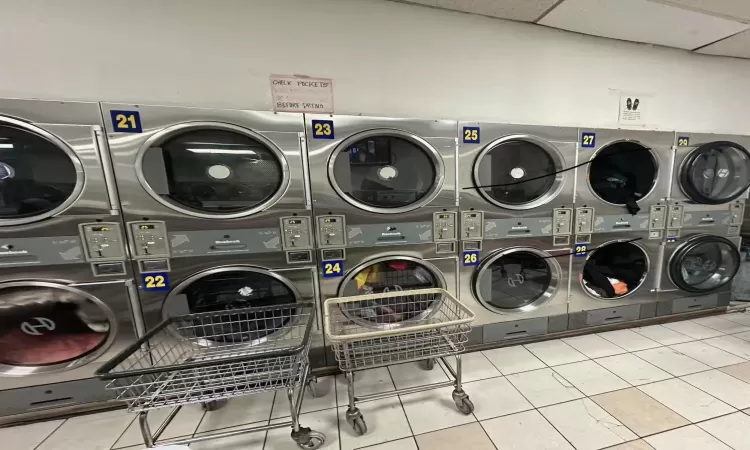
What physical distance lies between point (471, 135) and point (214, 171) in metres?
1.66

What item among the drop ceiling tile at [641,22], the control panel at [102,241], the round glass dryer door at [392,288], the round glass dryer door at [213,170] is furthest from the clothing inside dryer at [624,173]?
the control panel at [102,241]

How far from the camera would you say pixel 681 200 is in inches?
83.4

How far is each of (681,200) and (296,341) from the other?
329 cm

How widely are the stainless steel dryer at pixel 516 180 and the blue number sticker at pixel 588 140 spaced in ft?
0.26

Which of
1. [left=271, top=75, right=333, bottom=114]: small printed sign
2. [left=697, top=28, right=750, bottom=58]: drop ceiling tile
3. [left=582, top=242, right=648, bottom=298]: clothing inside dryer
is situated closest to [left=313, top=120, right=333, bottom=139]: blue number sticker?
[left=271, top=75, right=333, bottom=114]: small printed sign

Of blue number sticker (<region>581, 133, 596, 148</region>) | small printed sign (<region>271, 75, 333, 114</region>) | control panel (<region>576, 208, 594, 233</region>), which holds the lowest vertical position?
control panel (<region>576, 208, 594, 233</region>)

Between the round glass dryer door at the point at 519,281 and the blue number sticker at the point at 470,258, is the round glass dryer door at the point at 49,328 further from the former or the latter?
the round glass dryer door at the point at 519,281

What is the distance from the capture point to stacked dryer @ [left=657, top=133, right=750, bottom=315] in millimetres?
2066

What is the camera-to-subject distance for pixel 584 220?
197 cm

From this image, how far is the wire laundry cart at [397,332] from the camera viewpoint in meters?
1.35

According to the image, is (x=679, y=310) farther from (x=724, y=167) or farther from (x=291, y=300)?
(x=291, y=300)

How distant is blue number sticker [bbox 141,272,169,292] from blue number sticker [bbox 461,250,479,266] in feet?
6.26

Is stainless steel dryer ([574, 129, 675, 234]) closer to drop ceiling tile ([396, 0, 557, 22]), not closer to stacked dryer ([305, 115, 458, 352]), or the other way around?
drop ceiling tile ([396, 0, 557, 22])

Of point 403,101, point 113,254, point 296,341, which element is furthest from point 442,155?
point 113,254
